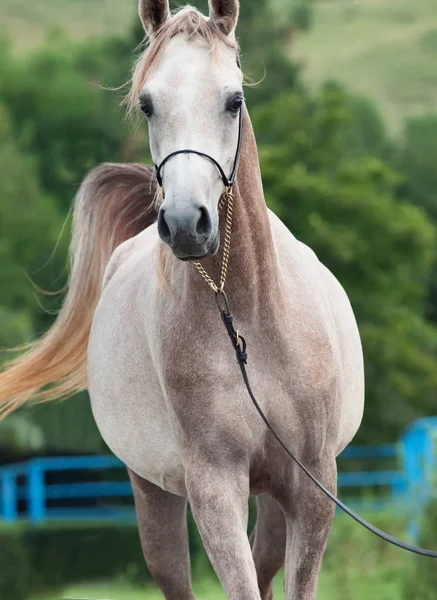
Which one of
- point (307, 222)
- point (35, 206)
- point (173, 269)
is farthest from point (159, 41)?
point (35, 206)

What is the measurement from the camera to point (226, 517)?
3598mm

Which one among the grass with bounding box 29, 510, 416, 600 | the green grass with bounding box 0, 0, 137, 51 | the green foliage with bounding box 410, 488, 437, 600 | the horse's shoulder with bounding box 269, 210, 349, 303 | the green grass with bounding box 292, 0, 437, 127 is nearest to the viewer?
the horse's shoulder with bounding box 269, 210, 349, 303

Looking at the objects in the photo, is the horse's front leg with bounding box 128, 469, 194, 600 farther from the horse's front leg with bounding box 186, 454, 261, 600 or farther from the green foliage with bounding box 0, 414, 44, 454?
the green foliage with bounding box 0, 414, 44, 454

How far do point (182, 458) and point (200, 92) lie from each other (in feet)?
3.64

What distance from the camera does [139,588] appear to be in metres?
13.1

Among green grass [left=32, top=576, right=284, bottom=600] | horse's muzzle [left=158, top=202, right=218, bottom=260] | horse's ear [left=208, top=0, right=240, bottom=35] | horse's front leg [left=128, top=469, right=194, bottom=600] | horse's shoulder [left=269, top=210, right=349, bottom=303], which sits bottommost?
green grass [left=32, top=576, right=284, bottom=600]

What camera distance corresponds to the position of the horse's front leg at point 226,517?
3.59 m

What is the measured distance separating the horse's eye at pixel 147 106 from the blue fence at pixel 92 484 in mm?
14418

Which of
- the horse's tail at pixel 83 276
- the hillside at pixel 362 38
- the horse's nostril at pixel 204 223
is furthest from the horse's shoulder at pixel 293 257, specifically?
the hillside at pixel 362 38

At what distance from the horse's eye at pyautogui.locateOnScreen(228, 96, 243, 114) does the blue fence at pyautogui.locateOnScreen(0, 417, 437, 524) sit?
14378 millimetres

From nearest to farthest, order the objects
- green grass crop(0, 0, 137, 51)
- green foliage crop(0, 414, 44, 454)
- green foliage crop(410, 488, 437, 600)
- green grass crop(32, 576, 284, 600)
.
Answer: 1. green foliage crop(410, 488, 437, 600)
2. green grass crop(32, 576, 284, 600)
3. green foliage crop(0, 414, 44, 454)
4. green grass crop(0, 0, 137, 51)

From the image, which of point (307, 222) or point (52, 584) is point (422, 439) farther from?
point (307, 222)

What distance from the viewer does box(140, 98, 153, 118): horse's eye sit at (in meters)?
3.39

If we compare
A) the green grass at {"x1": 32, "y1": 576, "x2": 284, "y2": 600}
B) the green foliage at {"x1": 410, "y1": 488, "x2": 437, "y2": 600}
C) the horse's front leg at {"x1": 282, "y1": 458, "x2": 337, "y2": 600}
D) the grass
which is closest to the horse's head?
the horse's front leg at {"x1": 282, "y1": 458, "x2": 337, "y2": 600}
